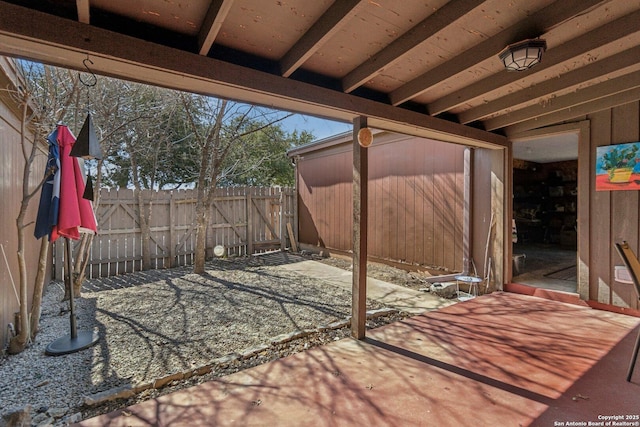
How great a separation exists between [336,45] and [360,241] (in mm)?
1682

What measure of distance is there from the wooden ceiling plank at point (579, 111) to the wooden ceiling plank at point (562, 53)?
4.94 feet

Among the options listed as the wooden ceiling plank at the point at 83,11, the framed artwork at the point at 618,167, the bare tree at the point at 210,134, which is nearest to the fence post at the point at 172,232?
the bare tree at the point at 210,134

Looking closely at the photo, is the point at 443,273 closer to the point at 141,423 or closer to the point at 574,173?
the point at 141,423

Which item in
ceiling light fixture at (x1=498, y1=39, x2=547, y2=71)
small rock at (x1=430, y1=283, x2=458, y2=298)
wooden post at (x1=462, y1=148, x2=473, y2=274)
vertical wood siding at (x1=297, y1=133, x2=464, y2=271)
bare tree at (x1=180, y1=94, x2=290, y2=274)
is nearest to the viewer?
ceiling light fixture at (x1=498, y1=39, x2=547, y2=71)

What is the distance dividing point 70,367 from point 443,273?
484cm

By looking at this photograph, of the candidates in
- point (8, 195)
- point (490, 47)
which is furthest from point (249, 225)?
point (490, 47)

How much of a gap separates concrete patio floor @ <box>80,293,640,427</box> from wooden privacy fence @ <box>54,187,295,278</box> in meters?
4.77

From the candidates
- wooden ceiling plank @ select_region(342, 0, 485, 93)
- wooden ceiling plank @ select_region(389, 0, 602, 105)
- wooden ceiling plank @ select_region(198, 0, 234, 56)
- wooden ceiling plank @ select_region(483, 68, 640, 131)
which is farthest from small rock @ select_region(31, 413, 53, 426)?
wooden ceiling plank @ select_region(483, 68, 640, 131)

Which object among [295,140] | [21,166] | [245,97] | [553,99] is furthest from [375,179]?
[295,140]

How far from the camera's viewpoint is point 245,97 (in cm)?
249

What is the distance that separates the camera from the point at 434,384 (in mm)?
2156

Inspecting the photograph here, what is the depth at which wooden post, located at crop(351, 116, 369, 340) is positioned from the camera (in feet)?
9.61

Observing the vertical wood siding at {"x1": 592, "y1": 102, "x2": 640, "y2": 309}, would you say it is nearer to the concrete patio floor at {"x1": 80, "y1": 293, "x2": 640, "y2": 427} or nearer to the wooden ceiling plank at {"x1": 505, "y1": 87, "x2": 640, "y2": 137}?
the wooden ceiling plank at {"x1": 505, "y1": 87, "x2": 640, "y2": 137}

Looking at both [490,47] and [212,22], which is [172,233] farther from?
[490,47]
